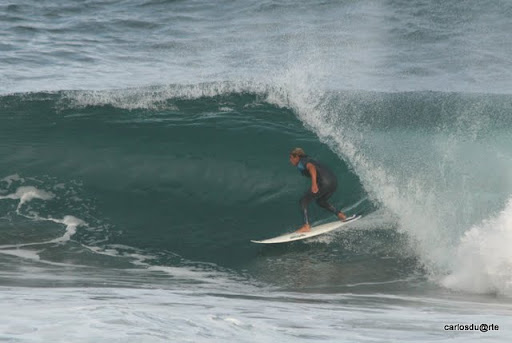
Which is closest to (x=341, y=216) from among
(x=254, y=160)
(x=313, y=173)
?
(x=313, y=173)

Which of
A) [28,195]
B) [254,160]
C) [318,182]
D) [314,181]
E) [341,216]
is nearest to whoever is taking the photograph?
[314,181]

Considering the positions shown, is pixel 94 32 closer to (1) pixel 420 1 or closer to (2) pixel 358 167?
(1) pixel 420 1

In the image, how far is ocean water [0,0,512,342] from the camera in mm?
7000

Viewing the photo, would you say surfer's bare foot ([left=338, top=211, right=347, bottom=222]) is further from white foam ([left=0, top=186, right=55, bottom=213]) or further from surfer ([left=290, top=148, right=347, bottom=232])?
white foam ([left=0, top=186, right=55, bottom=213])

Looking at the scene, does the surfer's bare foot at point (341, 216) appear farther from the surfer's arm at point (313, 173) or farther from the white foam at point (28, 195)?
the white foam at point (28, 195)

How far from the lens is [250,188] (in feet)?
41.7

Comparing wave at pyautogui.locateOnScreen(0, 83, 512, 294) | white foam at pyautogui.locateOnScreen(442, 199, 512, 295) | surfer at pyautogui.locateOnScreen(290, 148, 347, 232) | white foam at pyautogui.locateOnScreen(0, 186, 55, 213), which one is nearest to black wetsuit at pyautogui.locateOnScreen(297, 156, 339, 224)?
surfer at pyautogui.locateOnScreen(290, 148, 347, 232)

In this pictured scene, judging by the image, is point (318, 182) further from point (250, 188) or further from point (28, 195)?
point (28, 195)

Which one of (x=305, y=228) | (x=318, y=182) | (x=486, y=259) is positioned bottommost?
(x=486, y=259)

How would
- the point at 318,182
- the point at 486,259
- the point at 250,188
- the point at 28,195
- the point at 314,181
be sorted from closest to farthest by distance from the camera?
the point at 486,259, the point at 314,181, the point at 318,182, the point at 28,195, the point at 250,188

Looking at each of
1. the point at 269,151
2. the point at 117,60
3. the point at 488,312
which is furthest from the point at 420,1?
the point at 488,312

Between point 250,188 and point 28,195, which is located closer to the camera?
point 28,195

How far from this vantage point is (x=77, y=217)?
11.7 m

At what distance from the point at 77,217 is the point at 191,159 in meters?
2.34
